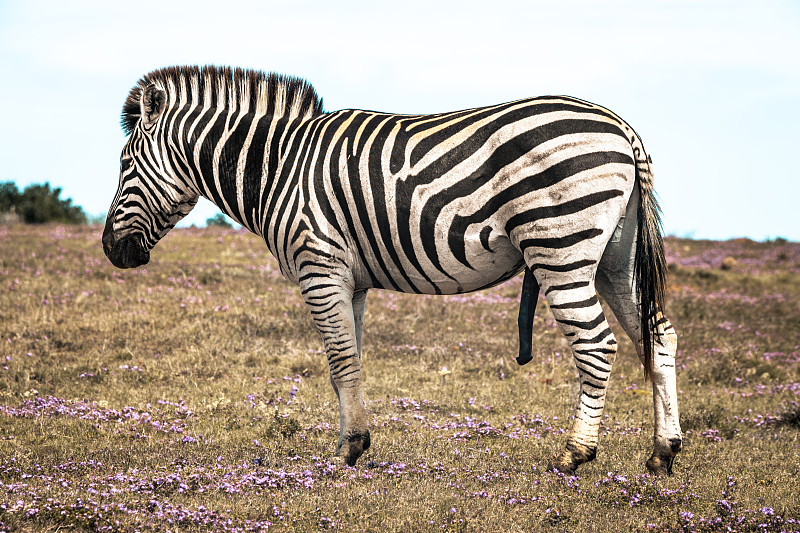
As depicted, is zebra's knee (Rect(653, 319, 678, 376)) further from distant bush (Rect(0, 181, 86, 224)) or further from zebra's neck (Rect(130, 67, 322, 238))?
distant bush (Rect(0, 181, 86, 224))

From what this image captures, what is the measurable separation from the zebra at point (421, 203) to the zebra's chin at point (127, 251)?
18mm

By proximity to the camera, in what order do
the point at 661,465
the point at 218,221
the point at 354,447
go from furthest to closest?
1. the point at 218,221
2. the point at 354,447
3. the point at 661,465

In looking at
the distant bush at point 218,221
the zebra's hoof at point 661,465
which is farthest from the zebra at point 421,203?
the distant bush at point 218,221

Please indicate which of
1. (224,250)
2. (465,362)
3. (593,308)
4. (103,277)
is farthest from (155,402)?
(224,250)

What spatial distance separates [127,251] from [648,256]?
222 inches

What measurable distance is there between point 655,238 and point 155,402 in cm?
682

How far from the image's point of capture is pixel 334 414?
29.3ft

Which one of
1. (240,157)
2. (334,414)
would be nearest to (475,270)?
(240,157)

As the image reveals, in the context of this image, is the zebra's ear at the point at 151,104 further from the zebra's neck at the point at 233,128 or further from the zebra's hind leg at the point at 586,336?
the zebra's hind leg at the point at 586,336

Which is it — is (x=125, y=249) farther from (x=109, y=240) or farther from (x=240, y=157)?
(x=240, y=157)

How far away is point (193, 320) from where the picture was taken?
1309 centimetres

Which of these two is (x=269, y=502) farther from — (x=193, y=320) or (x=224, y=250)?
(x=224, y=250)

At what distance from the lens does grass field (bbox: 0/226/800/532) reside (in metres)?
5.61

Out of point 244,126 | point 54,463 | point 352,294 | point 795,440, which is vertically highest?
point 244,126
